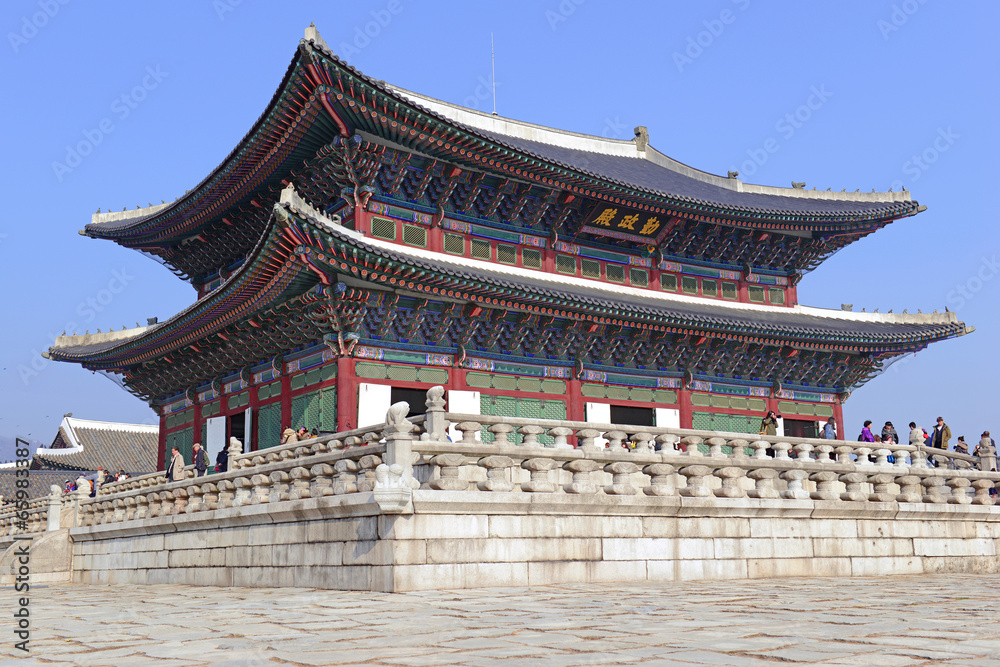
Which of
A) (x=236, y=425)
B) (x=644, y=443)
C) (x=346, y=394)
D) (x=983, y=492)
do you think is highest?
(x=346, y=394)

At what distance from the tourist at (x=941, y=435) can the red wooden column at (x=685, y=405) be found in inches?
253

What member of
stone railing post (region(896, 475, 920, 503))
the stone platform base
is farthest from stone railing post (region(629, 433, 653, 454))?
stone railing post (region(896, 475, 920, 503))

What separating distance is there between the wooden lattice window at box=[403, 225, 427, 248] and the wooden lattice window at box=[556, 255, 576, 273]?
4286mm

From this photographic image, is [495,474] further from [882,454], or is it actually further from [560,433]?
[882,454]

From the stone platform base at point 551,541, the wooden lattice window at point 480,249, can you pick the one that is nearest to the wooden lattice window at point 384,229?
the wooden lattice window at point 480,249

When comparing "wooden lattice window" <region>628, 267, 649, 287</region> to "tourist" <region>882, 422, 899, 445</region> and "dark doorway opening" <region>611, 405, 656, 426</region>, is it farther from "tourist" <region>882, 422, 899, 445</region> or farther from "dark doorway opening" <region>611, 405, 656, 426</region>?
"tourist" <region>882, 422, 899, 445</region>

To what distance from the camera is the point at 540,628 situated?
7918mm

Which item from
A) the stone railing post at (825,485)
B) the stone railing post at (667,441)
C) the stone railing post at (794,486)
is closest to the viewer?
the stone railing post at (667,441)

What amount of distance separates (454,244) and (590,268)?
4606mm

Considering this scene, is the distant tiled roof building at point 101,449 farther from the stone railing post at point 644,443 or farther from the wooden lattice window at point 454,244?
the stone railing post at point 644,443

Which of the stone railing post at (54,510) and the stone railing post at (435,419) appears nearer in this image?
the stone railing post at (435,419)

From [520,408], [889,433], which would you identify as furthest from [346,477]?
[889,433]

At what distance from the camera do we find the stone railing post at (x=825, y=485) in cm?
1677

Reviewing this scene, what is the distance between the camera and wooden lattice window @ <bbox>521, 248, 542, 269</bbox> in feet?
82.4
